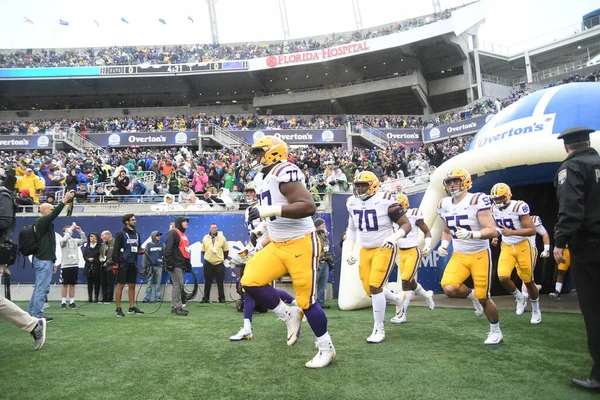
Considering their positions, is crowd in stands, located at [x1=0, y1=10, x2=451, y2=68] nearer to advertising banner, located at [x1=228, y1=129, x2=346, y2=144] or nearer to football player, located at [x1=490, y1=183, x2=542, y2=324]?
advertising banner, located at [x1=228, y1=129, x2=346, y2=144]

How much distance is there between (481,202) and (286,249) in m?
2.84

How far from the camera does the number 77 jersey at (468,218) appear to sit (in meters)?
5.96

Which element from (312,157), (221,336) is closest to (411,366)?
(221,336)

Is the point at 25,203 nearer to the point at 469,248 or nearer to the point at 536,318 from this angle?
the point at 469,248

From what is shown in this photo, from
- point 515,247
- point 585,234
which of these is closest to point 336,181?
point 515,247

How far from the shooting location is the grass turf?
12.8 ft

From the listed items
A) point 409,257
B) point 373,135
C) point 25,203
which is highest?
point 373,135

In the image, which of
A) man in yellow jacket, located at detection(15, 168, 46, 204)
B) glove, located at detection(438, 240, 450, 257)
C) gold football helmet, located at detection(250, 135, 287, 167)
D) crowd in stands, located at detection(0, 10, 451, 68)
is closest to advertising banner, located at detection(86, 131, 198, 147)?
crowd in stands, located at detection(0, 10, 451, 68)

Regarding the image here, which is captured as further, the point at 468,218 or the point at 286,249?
the point at 468,218

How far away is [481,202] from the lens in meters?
5.93

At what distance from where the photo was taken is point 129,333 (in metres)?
6.73

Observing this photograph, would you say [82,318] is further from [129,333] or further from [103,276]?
[103,276]

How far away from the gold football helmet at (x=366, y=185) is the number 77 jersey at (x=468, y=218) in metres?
1.11

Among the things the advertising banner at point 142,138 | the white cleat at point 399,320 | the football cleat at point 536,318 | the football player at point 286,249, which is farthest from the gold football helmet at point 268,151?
the advertising banner at point 142,138
